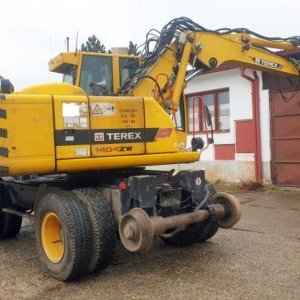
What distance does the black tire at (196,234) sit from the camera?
21.6 ft

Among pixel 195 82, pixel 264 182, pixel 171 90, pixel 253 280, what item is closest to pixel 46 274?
pixel 253 280

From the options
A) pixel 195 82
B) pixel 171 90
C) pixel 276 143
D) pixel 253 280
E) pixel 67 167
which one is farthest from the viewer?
pixel 195 82

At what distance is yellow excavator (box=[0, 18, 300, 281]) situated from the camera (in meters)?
5.38

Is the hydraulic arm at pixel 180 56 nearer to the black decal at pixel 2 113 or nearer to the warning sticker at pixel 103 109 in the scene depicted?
the warning sticker at pixel 103 109

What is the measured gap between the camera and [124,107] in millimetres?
5895

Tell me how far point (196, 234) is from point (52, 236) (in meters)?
1.97

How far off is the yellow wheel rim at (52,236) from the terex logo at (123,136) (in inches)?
46.3

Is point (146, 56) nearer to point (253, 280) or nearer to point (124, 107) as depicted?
point (124, 107)

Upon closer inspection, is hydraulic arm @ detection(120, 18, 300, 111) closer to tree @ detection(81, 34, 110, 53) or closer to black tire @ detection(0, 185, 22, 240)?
black tire @ detection(0, 185, 22, 240)

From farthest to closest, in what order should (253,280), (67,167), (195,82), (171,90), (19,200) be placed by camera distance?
1. (195,82)
2. (19,200)
3. (171,90)
4. (67,167)
5. (253,280)

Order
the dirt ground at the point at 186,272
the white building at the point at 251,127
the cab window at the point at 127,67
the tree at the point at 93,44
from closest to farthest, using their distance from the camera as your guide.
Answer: the dirt ground at the point at 186,272
the cab window at the point at 127,67
the white building at the point at 251,127
the tree at the point at 93,44

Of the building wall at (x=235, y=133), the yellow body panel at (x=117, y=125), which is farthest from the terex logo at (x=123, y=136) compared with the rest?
the building wall at (x=235, y=133)

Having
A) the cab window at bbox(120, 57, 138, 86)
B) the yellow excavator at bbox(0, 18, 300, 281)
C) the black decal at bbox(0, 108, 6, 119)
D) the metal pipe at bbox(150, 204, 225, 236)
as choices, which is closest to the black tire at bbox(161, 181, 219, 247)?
the yellow excavator at bbox(0, 18, 300, 281)

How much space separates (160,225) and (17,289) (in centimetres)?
167
